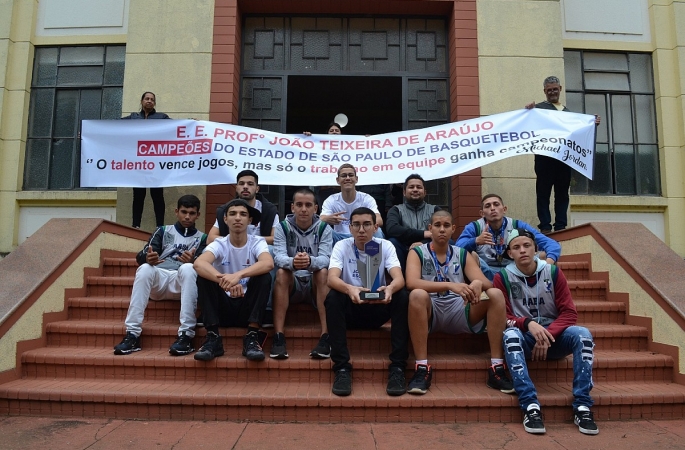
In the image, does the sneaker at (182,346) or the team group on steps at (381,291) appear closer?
the team group on steps at (381,291)

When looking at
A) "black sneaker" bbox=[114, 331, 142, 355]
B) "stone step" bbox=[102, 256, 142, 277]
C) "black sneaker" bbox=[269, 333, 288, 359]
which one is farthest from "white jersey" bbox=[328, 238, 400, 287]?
"stone step" bbox=[102, 256, 142, 277]

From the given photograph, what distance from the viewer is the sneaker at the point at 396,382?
12.8ft

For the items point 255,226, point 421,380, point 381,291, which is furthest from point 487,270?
point 255,226

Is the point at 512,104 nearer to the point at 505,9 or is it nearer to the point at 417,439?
the point at 505,9

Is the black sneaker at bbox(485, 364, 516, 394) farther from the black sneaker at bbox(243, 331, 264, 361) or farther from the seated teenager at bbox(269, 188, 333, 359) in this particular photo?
the black sneaker at bbox(243, 331, 264, 361)

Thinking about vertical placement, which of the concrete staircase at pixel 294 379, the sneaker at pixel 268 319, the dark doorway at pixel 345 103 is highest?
the dark doorway at pixel 345 103

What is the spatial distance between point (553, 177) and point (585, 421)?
3.94m

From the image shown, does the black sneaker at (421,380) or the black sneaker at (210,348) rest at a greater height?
the black sneaker at (210,348)

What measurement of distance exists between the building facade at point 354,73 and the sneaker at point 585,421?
407 cm

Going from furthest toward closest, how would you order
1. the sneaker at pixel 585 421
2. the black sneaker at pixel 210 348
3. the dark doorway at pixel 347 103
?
1. the dark doorway at pixel 347 103
2. the black sneaker at pixel 210 348
3. the sneaker at pixel 585 421

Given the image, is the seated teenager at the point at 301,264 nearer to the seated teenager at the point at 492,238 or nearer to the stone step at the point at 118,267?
the seated teenager at the point at 492,238

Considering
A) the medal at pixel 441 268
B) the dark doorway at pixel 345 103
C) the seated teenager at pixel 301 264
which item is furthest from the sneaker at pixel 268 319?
the dark doorway at pixel 345 103

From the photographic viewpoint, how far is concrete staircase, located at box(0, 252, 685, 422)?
3.84 metres

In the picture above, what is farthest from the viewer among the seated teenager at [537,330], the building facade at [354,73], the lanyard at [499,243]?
the building facade at [354,73]
